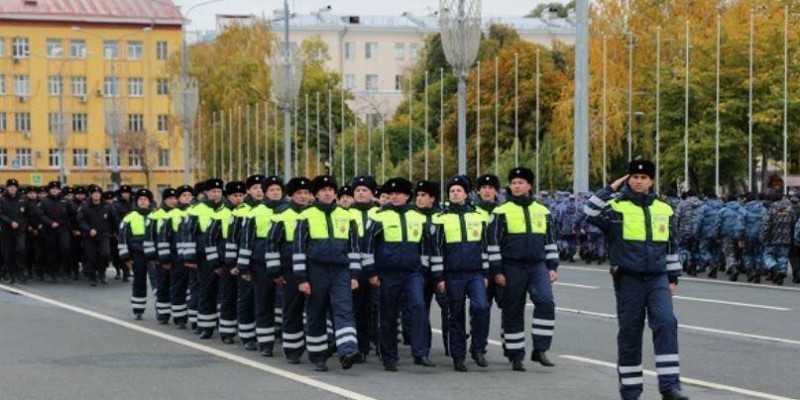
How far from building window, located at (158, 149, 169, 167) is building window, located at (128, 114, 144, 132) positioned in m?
3.14

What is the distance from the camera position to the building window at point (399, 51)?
139750 mm

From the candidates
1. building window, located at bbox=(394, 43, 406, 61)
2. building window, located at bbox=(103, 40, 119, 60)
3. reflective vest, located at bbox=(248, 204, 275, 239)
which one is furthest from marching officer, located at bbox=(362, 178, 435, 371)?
building window, located at bbox=(394, 43, 406, 61)

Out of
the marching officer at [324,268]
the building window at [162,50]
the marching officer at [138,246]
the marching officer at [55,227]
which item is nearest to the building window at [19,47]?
the building window at [162,50]

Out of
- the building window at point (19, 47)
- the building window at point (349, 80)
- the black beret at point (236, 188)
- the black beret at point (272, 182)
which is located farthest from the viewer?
the building window at point (349, 80)

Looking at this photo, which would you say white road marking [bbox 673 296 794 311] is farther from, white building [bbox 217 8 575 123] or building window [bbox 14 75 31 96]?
white building [bbox 217 8 575 123]

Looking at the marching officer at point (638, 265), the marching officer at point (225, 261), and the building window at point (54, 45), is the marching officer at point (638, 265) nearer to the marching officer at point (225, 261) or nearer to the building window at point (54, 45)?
the marching officer at point (225, 261)

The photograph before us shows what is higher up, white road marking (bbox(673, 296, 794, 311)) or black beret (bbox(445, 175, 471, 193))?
black beret (bbox(445, 175, 471, 193))

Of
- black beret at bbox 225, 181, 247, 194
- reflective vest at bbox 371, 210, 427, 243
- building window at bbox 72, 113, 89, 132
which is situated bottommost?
reflective vest at bbox 371, 210, 427, 243

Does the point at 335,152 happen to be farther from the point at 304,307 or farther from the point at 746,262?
the point at 304,307

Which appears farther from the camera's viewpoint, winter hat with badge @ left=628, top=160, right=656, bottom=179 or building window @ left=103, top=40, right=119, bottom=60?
building window @ left=103, top=40, right=119, bottom=60

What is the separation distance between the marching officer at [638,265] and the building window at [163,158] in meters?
109

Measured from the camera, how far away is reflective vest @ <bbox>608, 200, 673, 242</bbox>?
13.0 metres

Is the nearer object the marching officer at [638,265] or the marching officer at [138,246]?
the marching officer at [638,265]

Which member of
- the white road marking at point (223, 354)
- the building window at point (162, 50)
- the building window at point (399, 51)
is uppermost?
the building window at point (399, 51)
